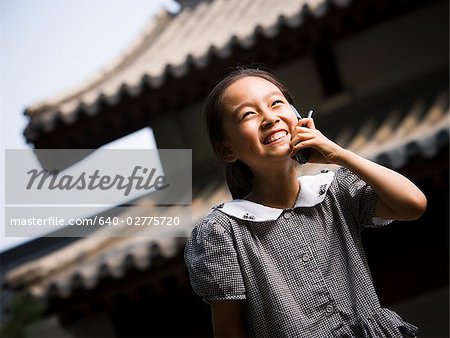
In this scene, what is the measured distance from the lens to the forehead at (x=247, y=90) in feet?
5.51

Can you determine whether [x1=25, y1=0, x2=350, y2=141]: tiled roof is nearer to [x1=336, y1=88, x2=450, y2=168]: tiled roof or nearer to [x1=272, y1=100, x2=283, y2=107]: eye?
[x1=336, y1=88, x2=450, y2=168]: tiled roof

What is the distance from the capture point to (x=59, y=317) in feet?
16.1

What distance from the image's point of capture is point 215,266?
1.59m

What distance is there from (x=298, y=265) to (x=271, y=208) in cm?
14

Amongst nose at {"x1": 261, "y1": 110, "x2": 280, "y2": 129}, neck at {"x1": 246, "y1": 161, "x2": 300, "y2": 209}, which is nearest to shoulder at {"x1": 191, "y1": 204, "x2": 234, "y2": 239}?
neck at {"x1": 246, "y1": 161, "x2": 300, "y2": 209}

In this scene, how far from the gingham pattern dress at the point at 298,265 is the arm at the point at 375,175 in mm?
80

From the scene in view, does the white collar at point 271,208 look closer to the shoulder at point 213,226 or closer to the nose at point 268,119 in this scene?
the shoulder at point 213,226

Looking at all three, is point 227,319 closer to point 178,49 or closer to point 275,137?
point 275,137

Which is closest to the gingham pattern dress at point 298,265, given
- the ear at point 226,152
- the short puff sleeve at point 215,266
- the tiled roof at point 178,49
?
the short puff sleeve at point 215,266

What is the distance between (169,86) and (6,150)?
129 centimetres

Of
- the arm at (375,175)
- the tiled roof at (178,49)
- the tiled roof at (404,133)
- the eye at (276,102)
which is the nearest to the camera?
the arm at (375,175)

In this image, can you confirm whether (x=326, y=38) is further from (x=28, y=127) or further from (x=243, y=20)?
(x=28, y=127)

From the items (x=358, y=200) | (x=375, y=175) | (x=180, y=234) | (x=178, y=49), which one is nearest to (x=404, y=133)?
Result: (x=180, y=234)

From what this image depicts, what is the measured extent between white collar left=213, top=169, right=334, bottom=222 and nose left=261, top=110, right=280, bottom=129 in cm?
17
